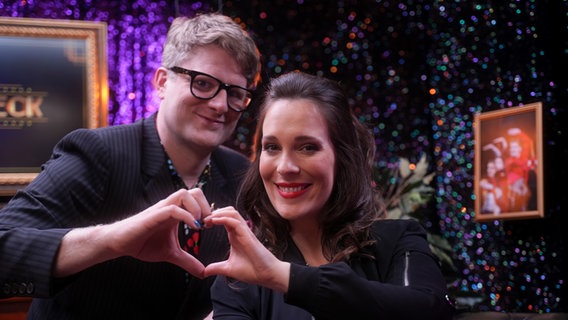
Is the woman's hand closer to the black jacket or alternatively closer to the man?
the black jacket

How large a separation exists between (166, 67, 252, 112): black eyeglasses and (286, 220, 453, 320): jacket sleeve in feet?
2.61

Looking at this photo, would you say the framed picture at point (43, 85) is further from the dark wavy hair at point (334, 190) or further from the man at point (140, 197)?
the dark wavy hair at point (334, 190)

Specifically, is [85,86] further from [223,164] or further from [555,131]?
[555,131]

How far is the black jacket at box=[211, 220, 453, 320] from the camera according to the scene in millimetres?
1310

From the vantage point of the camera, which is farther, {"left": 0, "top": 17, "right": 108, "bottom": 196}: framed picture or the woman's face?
{"left": 0, "top": 17, "right": 108, "bottom": 196}: framed picture

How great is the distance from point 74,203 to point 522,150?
2128 mm

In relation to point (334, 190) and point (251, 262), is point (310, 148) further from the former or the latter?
point (251, 262)

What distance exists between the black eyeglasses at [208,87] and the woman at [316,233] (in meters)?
0.31

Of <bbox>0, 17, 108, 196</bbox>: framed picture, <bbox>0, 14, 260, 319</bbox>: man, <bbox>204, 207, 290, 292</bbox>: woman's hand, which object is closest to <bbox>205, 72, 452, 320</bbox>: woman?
<bbox>204, 207, 290, 292</bbox>: woman's hand

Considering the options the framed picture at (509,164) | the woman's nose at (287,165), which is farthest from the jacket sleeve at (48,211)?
the framed picture at (509,164)

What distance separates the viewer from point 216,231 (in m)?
2.06

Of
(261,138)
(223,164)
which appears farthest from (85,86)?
(261,138)

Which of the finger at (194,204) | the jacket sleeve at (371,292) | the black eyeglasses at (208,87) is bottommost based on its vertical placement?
the jacket sleeve at (371,292)

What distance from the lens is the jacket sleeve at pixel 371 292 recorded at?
51.4 inches
